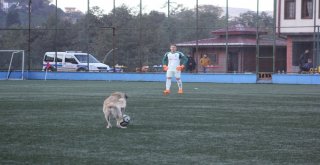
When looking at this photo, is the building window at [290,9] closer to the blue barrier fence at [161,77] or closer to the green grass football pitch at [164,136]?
the blue barrier fence at [161,77]

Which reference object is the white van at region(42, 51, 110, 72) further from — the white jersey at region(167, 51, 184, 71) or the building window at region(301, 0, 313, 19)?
the white jersey at region(167, 51, 184, 71)

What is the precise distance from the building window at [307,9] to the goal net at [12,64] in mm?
20437

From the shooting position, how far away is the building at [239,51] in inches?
1753

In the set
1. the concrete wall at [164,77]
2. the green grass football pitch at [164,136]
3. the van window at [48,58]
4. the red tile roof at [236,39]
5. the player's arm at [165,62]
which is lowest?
the green grass football pitch at [164,136]

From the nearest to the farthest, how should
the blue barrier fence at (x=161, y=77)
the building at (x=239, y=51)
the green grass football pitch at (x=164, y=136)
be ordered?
A: the green grass football pitch at (x=164, y=136) < the blue barrier fence at (x=161, y=77) < the building at (x=239, y=51)

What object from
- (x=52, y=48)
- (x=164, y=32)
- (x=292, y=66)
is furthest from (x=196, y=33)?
(x=52, y=48)

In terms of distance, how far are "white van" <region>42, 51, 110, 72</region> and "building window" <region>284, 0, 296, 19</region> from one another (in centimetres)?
1461

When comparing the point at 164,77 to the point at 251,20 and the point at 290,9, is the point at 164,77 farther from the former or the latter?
the point at 290,9

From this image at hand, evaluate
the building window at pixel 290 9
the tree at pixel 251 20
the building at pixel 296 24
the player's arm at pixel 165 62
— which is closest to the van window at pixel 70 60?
the tree at pixel 251 20

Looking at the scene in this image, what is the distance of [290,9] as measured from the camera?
52719mm

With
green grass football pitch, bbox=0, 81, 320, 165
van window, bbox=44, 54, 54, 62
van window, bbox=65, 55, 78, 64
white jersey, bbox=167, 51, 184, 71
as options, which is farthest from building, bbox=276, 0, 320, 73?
green grass football pitch, bbox=0, 81, 320, 165

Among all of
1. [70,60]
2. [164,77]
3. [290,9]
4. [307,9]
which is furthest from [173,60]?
[290,9]

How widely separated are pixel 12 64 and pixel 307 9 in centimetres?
2171

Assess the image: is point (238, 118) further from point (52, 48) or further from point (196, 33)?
point (52, 48)
